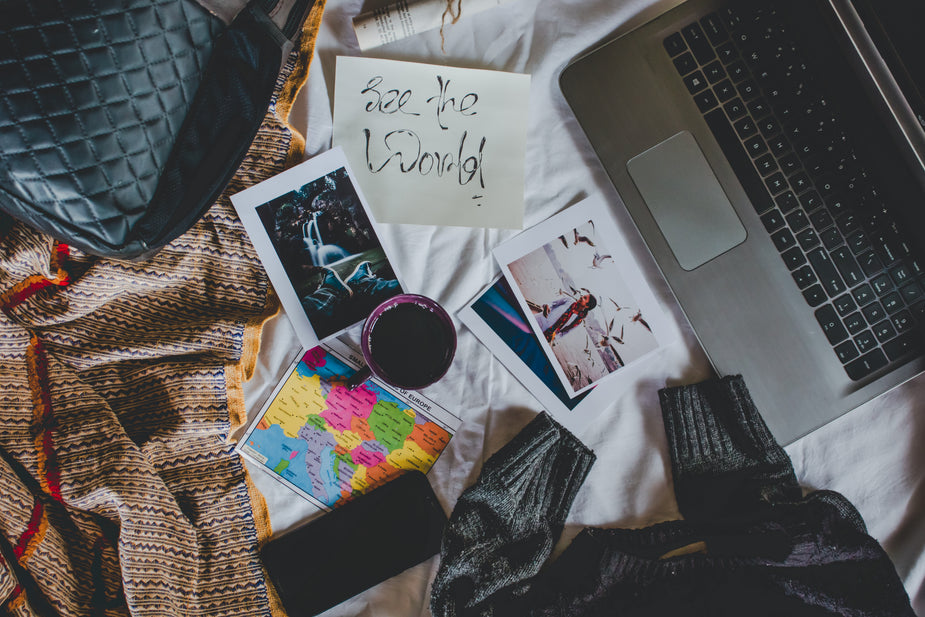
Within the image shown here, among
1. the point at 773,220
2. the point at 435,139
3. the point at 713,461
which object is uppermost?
the point at 435,139

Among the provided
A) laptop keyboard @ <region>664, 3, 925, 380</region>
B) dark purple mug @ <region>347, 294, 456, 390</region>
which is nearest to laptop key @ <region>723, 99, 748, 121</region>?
laptop keyboard @ <region>664, 3, 925, 380</region>

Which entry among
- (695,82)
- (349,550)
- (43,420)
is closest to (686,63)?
(695,82)

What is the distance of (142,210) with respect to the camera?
0.47m

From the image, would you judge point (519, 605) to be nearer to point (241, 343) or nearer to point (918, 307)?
point (241, 343)

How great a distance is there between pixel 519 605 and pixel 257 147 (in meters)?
0.59

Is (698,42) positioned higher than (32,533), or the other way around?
(698,42)

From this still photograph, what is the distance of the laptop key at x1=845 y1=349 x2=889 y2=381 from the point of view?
62cm

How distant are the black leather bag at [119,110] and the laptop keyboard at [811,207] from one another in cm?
46

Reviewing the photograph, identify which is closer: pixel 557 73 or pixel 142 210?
pixel 142 210

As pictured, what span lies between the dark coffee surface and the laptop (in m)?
0.25

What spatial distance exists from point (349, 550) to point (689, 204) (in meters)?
0.54

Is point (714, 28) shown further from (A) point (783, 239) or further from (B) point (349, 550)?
(B) point (349, 550)

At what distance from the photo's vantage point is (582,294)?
2.20 ft

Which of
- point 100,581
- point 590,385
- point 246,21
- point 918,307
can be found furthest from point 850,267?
point 100,581
